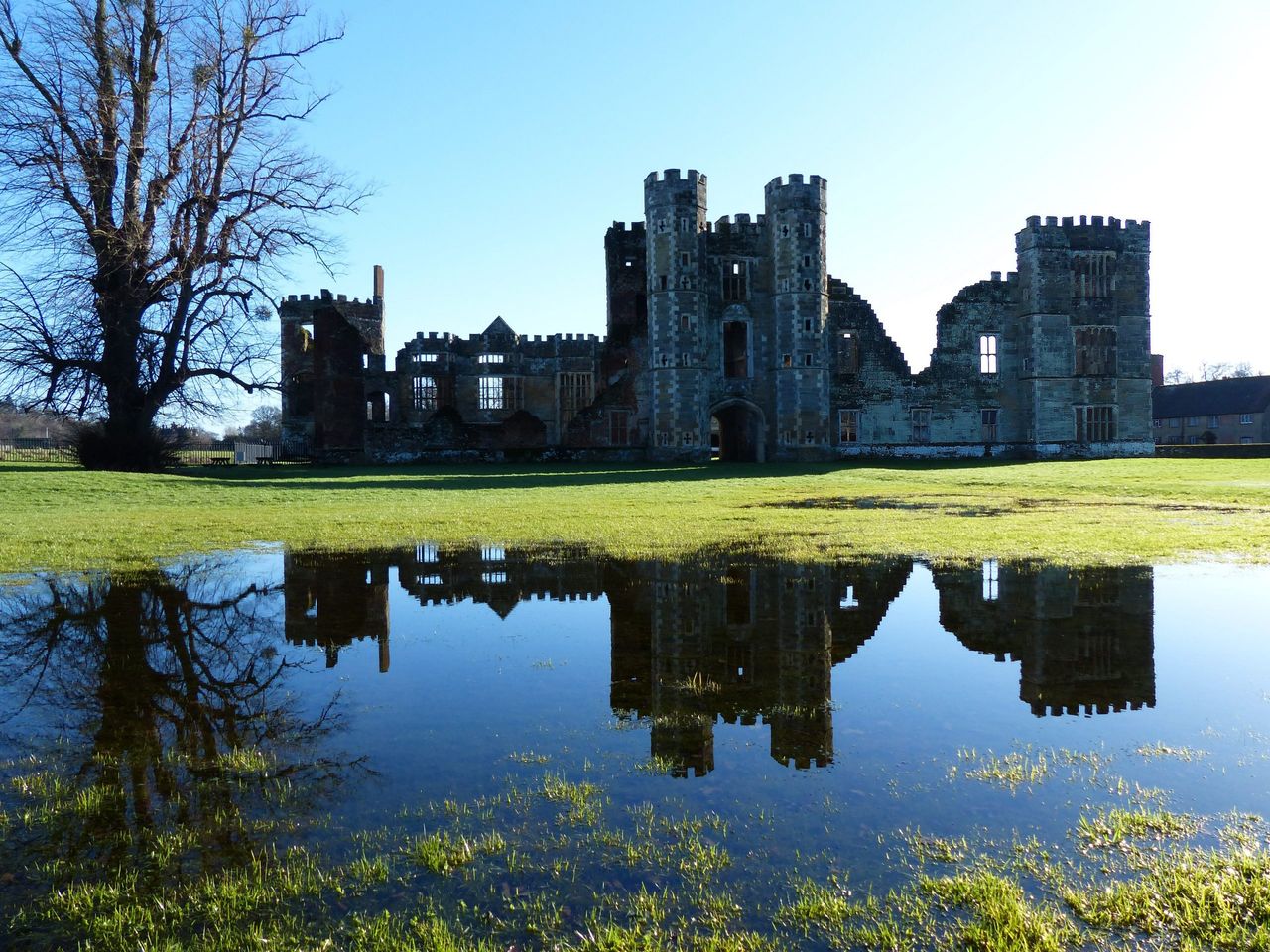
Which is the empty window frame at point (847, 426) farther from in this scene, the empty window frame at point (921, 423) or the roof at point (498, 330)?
the roof at point (498, 330)

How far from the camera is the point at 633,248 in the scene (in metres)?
47.8

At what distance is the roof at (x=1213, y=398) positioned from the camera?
78350 millimetres

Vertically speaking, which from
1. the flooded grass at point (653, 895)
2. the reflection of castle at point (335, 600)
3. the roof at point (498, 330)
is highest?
the roof at point (498, 330)

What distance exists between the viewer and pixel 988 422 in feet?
148

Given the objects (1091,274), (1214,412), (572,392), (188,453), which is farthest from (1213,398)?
(188,453)

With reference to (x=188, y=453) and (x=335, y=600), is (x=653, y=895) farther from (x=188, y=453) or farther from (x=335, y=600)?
(x=188, y=453)

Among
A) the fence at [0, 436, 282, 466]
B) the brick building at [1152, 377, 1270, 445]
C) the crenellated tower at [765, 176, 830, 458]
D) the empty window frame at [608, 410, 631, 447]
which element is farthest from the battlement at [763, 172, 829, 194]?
the brick building at [1152, 377, 1270, 445]

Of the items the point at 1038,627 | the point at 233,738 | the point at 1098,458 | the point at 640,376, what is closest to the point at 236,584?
the point at 233,738

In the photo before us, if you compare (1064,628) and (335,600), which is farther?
(335,600)

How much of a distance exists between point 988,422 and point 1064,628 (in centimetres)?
4079

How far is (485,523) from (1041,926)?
45.4ft

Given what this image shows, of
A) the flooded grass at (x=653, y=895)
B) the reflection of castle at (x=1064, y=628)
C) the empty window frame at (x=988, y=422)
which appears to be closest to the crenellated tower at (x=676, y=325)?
the empty window frame at (x=988, y=422)

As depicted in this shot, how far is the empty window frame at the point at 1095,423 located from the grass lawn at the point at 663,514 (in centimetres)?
1218

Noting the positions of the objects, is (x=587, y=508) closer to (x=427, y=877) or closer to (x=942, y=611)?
(x=942, y=611)
